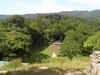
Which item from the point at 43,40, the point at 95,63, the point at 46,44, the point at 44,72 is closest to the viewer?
the point at 95,63

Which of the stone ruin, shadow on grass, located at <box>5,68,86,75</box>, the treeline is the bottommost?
the treeline

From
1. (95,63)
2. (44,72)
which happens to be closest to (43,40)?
(44,72)

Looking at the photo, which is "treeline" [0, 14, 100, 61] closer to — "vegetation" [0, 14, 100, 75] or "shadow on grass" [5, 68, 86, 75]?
"vegetation" [0, 14, 100, 75]

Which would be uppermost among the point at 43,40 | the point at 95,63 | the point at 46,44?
the point at 95,63

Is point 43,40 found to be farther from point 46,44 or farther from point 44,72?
point 44,72

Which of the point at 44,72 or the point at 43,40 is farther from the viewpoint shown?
the point at 43,40

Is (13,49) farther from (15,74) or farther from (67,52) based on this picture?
(15,74)

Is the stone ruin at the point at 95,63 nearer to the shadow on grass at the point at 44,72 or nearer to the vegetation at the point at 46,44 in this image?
the shadow on grass at the point at 44,72

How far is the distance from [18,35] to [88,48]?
1717 cm

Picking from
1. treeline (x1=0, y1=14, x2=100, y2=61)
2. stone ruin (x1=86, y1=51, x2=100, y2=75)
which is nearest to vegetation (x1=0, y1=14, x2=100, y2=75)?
treeline (x1=0, y1=14, x2=100, y2=61)

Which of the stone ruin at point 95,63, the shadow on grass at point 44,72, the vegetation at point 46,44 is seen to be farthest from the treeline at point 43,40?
the stone ruin at point 95,63

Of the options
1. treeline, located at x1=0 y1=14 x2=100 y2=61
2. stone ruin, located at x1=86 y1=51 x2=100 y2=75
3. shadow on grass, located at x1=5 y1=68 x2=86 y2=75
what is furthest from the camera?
treeline, located at x1=0 y1=14 x2=100 y2=61

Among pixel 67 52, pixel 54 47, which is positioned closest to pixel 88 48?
pixel 67 52

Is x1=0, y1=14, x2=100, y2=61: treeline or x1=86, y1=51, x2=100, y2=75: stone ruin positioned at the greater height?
x1=86, y1=51, x2=100, y2=75: stone ruin
